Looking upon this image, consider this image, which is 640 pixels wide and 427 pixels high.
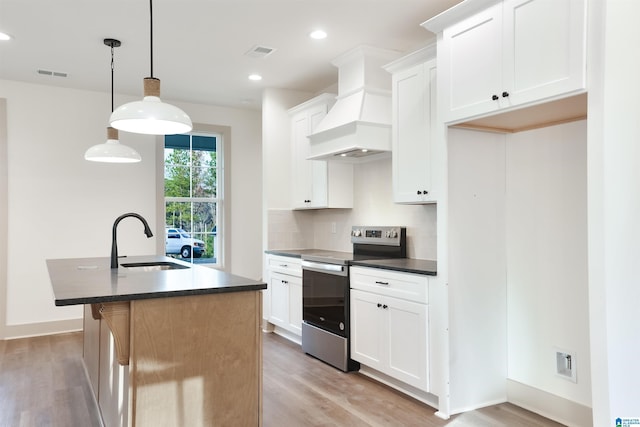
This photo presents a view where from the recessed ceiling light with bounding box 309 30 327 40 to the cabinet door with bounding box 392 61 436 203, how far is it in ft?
2.20

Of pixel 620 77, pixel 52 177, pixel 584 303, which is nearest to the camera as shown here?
pixel 620 77

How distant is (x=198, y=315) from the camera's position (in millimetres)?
2143

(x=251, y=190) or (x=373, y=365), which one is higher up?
(x=251, y=190)

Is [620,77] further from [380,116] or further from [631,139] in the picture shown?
[380,116]

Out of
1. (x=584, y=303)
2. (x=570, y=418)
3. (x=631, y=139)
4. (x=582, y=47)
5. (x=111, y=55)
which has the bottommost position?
(x=570, y=418)

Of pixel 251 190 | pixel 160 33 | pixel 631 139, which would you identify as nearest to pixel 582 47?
pixel 631 139

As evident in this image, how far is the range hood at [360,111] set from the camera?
12.1 feet

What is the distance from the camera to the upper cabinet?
2115 mm

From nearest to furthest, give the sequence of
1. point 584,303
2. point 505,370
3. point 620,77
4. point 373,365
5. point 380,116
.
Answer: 1. point 620,77
2. point 584,303
3. point 505,370
4. point 373,365
5. point 380,116

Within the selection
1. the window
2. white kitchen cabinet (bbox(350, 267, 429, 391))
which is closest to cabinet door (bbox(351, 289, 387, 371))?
white kitchen cabinet (bbox(350, 267, 429, 391))

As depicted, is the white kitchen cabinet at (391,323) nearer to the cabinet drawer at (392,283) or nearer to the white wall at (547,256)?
the cabinet drawer at (392,283)

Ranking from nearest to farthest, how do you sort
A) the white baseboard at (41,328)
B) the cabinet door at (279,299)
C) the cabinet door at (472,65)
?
the cabinet door at (472,65) → the cabinet door at (279,299) → the white baseboard at (41,328)

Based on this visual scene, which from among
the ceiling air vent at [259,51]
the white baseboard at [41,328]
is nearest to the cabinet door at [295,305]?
the ceiling air vent at [259,51]

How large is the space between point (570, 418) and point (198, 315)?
2.22m
